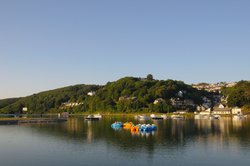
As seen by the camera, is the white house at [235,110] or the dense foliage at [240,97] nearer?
the white house at [235,110]

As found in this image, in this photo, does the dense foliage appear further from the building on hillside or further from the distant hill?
the building on hillside

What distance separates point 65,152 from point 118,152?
8.62 m

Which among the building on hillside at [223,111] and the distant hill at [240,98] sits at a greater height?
the distant hill at [240,98]

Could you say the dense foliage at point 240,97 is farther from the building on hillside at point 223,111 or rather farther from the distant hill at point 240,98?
the building on hillside at point 223,111

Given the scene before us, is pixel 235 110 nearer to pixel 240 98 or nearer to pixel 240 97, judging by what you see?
pixel 240 98

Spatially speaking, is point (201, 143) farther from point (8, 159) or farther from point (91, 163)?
point (8, 159)

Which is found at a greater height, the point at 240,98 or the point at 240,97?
the point at 240,97

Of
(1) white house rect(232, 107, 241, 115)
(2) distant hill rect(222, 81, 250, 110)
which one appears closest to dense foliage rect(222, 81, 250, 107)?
(2) distant hill rect(222, 81, 250, 110)

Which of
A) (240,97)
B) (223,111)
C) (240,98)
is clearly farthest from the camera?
(223,111)

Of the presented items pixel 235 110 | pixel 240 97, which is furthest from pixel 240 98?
pixel 235 110

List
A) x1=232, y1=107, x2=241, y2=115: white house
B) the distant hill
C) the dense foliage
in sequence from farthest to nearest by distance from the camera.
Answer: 1. the dense foliage
2. the distant hill
3. x1=232, y1=107, x2=241, y2=115: white house

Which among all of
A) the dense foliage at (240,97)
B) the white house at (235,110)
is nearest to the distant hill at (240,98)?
the dense foliage at (240,97)

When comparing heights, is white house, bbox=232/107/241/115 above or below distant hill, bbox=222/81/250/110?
below

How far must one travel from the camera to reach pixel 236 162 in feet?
136
